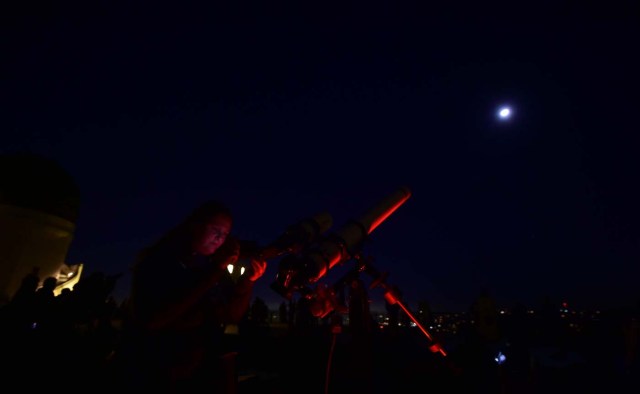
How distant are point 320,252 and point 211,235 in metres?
1.51

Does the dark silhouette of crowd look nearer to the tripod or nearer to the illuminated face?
the tripod

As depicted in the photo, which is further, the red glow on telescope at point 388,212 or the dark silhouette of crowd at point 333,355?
the red glow on telescope at point 388,212

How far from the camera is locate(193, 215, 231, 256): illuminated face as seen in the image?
287 centimetres

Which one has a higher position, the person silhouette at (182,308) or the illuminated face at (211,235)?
the illuminated face at (211,235)

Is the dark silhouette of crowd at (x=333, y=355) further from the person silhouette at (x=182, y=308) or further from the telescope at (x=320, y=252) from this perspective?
the person silhouette at (x=182, y=308)

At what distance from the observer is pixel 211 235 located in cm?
288

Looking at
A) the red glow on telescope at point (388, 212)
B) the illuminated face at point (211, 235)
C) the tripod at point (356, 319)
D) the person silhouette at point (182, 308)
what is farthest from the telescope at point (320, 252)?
the illuminated face at point (211, 235)

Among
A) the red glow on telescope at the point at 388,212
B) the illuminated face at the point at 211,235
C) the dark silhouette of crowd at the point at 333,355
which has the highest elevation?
the red glow on telescope at the point at 388,212

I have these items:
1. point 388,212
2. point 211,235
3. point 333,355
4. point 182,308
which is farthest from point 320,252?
point 333,355

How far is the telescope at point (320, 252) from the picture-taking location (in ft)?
11.8

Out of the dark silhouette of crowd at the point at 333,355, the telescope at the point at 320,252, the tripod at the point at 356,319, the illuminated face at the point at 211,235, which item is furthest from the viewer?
the dark silhouette of crowd at the point at 333,355

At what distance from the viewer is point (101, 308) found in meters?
7.58

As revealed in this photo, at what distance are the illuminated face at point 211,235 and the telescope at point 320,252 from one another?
0.83 meters

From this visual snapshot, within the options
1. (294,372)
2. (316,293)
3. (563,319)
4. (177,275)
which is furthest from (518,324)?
(177,275)
